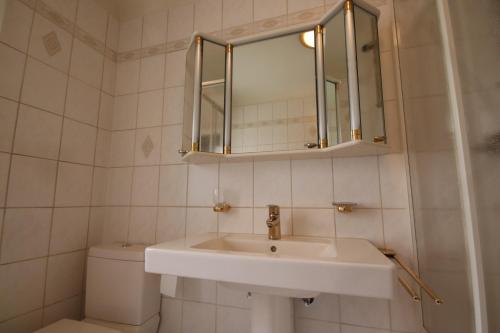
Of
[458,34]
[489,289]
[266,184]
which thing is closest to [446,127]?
[458,34]

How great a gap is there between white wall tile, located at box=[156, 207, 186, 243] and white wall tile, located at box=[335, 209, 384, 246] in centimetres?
82

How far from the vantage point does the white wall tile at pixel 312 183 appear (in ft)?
3.49

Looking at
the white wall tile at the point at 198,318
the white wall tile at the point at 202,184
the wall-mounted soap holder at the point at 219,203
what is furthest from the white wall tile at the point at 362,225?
the white wall tile at the point at 198,318

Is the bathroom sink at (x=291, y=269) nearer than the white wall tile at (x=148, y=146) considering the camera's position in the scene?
Yes

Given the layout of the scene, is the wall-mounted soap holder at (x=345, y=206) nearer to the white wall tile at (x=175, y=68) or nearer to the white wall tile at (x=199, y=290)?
the white wall tile at (x=199, y=290)

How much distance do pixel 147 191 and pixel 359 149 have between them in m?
1.17

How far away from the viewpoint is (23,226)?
1039mm

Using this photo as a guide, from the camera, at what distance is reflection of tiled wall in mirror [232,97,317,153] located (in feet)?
3.40

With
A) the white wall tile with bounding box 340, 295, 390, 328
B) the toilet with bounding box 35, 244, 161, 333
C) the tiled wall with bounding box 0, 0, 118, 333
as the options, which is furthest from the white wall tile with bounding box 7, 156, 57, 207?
the white wall tile with bounding box 340, 295, 390, 328

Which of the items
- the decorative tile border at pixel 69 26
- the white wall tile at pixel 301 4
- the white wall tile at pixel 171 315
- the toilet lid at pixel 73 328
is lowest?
the white wall tile at pixel 171 315

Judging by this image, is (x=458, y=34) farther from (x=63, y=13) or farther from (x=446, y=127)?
(x=63, y=13)

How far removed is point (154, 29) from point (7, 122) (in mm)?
987

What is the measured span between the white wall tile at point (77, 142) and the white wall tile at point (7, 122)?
8.4 inches

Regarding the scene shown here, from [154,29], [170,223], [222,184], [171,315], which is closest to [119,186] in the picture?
[170,223]
